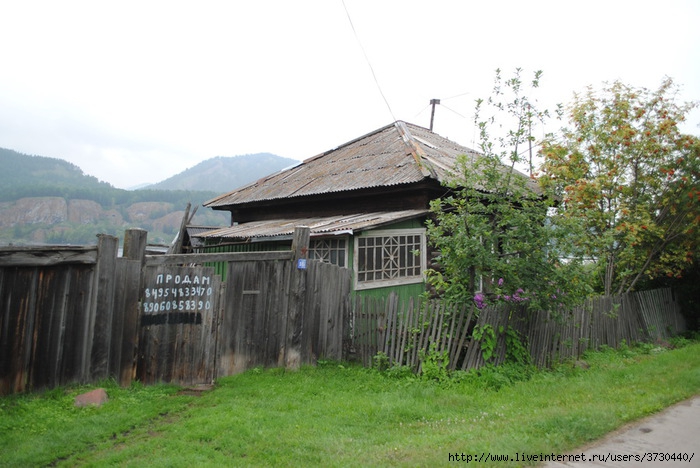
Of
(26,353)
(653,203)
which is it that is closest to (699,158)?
(653,203)

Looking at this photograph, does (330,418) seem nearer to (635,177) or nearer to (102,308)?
(102,308)

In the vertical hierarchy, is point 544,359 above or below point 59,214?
below

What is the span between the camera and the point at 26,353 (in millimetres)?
5355

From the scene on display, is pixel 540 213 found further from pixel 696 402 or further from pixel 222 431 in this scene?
pixel 222 431

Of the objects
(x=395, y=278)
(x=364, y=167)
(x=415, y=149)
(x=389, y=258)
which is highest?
(x=415, y=149)

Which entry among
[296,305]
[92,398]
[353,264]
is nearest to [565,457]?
[296,305]

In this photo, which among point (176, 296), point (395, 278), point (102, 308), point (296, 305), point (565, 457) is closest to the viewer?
point (565, 457)

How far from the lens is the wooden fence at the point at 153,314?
5.40 meters

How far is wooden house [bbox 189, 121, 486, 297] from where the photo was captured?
1034 centimetres

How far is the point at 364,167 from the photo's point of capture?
14.2 m

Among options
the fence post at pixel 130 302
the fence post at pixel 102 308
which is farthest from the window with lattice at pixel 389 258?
the fence post at pixel 102 308

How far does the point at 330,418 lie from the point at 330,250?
17.5ft

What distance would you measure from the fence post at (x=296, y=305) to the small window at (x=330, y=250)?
2.39m

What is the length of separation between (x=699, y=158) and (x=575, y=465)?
40.6 ft
